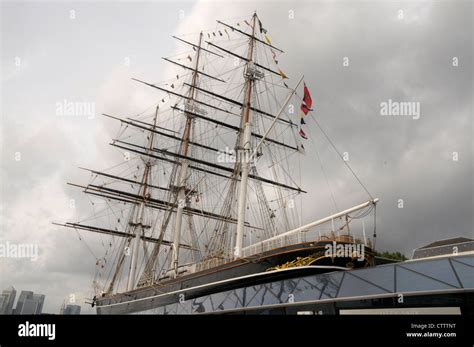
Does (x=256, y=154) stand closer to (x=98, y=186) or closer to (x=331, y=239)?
(x=331, y=239)

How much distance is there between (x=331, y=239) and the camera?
15266 millimetres

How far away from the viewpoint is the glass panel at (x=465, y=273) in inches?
350

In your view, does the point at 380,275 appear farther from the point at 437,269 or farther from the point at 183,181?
the point at 183,181

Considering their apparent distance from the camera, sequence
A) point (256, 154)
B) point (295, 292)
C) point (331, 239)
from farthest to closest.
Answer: point (256, 154)
point (331, 239)
point (295, 292)

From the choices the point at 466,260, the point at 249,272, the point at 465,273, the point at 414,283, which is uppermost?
the point at 466,260

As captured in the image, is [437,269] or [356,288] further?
[356,288]

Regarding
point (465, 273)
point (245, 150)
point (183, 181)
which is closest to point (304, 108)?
point (245, 150)

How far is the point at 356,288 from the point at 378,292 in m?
0.76

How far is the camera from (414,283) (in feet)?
31.7

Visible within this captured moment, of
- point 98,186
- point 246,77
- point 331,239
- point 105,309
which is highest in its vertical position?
point 246,77

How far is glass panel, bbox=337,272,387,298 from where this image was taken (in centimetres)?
1005
